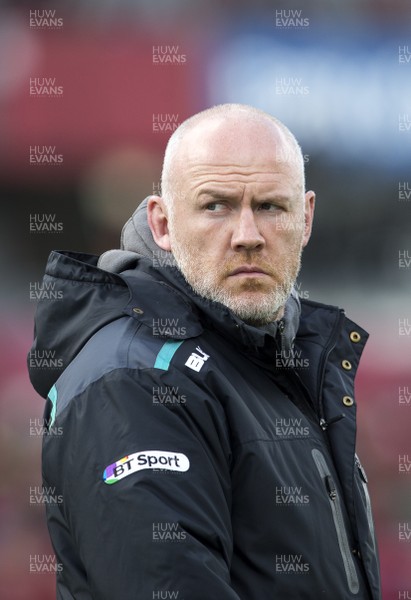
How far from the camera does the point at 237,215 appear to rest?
1.92 m

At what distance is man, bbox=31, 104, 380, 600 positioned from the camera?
1.50 meters

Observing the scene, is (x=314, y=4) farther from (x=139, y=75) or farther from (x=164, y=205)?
(x=164, y=205)

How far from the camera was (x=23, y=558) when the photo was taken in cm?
419

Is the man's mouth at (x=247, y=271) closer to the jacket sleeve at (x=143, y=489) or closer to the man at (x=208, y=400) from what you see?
the man at (x=208, y=400)

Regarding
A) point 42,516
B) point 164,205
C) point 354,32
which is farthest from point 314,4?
point 164,205

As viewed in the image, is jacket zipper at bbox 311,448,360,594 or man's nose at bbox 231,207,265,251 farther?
man's nose at bbox 231,207,265,251

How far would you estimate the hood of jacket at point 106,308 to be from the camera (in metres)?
1.77

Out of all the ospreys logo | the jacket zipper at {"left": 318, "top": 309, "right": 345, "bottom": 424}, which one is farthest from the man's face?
the ospreys logo

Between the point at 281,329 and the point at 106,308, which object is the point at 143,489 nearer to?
the point at 106,308

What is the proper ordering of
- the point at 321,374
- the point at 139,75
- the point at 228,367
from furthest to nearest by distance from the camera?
the point at 139,75 → the point at 321,374 → the point at 228,367

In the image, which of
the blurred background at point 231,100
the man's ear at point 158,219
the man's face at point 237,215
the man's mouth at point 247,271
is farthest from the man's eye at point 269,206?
the blurred background at point 231,100

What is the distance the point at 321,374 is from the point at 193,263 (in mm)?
342

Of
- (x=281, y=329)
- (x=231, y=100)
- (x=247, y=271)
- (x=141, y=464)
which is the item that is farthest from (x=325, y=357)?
(x=231, y=100)

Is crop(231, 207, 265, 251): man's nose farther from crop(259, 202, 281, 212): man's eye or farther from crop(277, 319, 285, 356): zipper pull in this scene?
crop(277, 319, 285, 356): zipper pull
